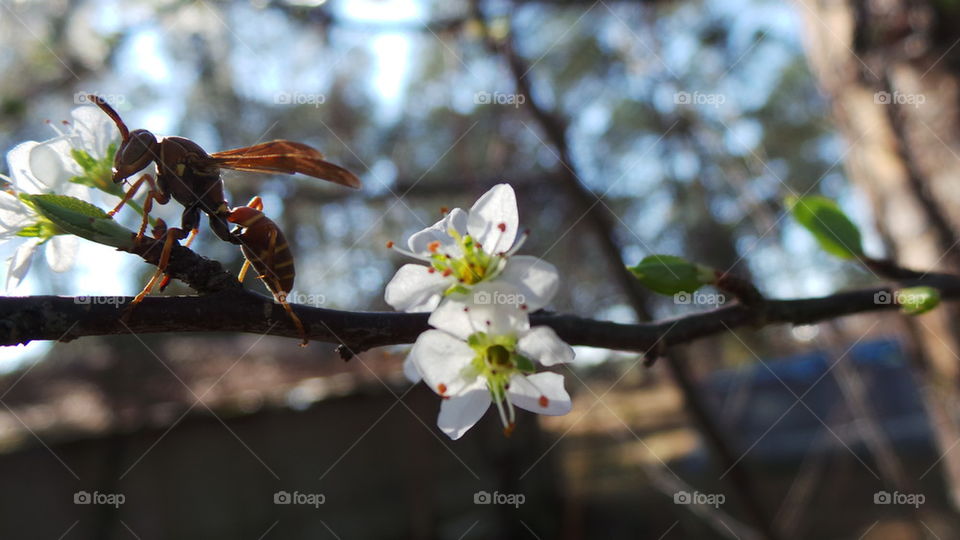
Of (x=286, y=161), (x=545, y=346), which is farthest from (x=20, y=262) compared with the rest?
(x=545, y=346)

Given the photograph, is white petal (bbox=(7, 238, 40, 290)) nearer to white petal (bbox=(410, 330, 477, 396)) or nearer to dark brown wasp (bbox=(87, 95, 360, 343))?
dark brown wasp (bbox=(87, 95, 360, 343))

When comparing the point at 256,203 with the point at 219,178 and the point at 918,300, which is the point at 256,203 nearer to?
the point at 219,178

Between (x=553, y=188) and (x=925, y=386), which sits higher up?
(x=553, y=188)

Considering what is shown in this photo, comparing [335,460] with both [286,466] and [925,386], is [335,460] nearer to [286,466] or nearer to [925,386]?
[286,466]

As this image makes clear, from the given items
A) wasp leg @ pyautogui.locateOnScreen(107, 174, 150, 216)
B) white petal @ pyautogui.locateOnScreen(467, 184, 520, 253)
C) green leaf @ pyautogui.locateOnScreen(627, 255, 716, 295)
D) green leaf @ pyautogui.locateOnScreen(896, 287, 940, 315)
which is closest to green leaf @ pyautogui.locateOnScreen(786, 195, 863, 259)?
green leaf @ pyautogui.locateOnScreen(896, 287, 940, 315)

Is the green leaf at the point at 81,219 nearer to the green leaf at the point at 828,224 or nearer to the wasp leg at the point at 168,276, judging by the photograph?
the wasp leg at the point at 168,276

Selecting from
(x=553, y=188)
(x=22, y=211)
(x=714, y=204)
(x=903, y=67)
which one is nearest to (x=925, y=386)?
(x=903, y=67)

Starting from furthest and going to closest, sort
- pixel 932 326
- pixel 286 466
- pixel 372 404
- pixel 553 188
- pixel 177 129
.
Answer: pixel 372 404 → pixel 286 466 → pixel 177 129 → pixel 553 188 → pixel 932 326

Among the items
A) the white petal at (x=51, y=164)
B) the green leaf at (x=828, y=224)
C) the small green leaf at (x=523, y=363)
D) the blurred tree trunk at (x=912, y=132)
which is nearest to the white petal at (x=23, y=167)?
the white petal at (x=51, y=164)
